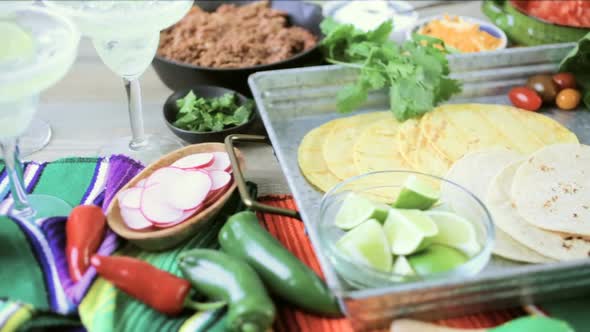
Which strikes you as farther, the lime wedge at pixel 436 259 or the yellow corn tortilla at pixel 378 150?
the yellow corn tortilla at pixel 378 150

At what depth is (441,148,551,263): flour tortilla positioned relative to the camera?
5.66 ft

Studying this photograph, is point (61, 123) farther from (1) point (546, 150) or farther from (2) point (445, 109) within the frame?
(1) point (546, 150)

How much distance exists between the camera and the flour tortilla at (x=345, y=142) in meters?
2.08

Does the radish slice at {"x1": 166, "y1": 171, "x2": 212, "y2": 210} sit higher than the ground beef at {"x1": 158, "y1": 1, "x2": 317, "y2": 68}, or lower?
lower

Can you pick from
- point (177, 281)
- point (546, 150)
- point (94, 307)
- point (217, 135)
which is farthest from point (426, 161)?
point (94, 307)

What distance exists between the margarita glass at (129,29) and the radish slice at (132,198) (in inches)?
15.8

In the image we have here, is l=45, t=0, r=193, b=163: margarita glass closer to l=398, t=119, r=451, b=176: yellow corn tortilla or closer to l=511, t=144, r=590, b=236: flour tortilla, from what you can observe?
l=398, t=119, r=451, b=176: yellow corn tortilla

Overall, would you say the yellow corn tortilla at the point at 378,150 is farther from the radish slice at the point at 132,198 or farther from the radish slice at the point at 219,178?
the radish slice at the point at 132,198

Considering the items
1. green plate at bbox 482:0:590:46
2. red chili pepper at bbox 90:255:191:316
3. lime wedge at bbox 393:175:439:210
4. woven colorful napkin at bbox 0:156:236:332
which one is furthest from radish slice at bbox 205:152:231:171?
green plate at bbox 482:0:590:46

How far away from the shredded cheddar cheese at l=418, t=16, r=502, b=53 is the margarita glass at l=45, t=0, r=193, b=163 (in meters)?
1.31

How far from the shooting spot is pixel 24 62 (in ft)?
5.29

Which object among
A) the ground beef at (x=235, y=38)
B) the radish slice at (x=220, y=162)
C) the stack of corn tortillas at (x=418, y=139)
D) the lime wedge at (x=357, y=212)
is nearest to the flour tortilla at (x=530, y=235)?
the stack of corn tortillas at (x=418, y=139)

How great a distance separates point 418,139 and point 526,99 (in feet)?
1.70

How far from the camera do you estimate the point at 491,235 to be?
1.60 m
